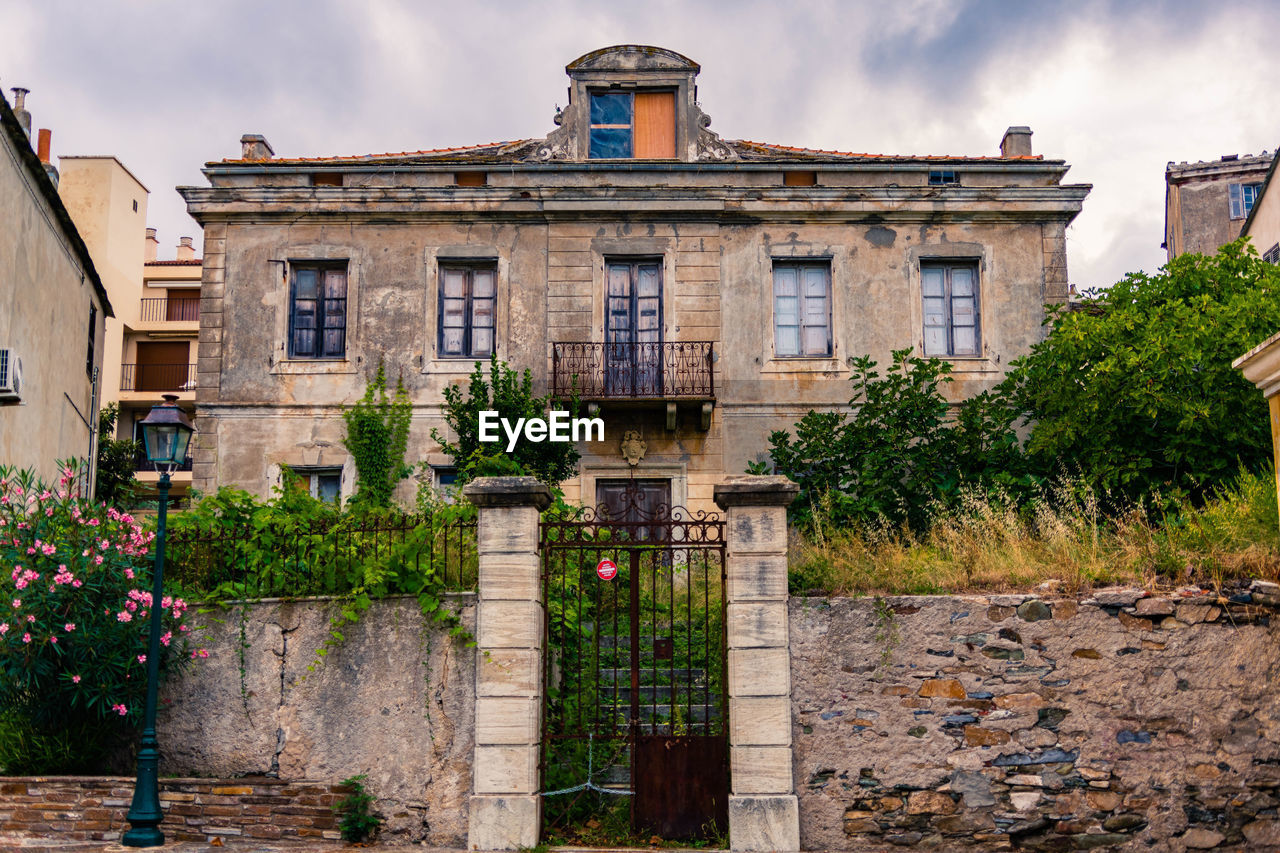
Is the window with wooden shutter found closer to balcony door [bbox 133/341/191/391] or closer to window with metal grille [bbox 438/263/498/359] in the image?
window with metal grille [bbox 438/263/498/359]

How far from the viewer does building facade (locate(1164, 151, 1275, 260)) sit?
28.5 m

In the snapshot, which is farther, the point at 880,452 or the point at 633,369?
the point at 633,369

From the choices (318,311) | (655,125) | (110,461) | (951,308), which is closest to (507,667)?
(318,311)

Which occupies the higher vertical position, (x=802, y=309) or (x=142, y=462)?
(x=802, y=309)

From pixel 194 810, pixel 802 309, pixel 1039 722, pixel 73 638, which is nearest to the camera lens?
pixel 1039 722

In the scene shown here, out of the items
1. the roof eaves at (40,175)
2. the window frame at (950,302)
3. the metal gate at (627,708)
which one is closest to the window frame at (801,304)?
the window frame at (950,302)

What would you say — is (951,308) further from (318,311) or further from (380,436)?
(318,311)

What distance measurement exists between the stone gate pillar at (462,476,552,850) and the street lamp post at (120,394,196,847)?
A: 2302 mm

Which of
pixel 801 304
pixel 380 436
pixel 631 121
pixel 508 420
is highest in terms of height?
pixel 631 121

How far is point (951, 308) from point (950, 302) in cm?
10

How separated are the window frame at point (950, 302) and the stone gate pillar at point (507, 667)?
9.84m

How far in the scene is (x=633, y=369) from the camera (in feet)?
55.8

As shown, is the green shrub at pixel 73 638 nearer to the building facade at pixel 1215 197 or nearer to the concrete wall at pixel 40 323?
the concrete wall at pixel 40 323

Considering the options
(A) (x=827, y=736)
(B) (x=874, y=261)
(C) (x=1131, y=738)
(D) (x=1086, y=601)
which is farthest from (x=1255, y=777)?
(B) (x=874, y=261)
